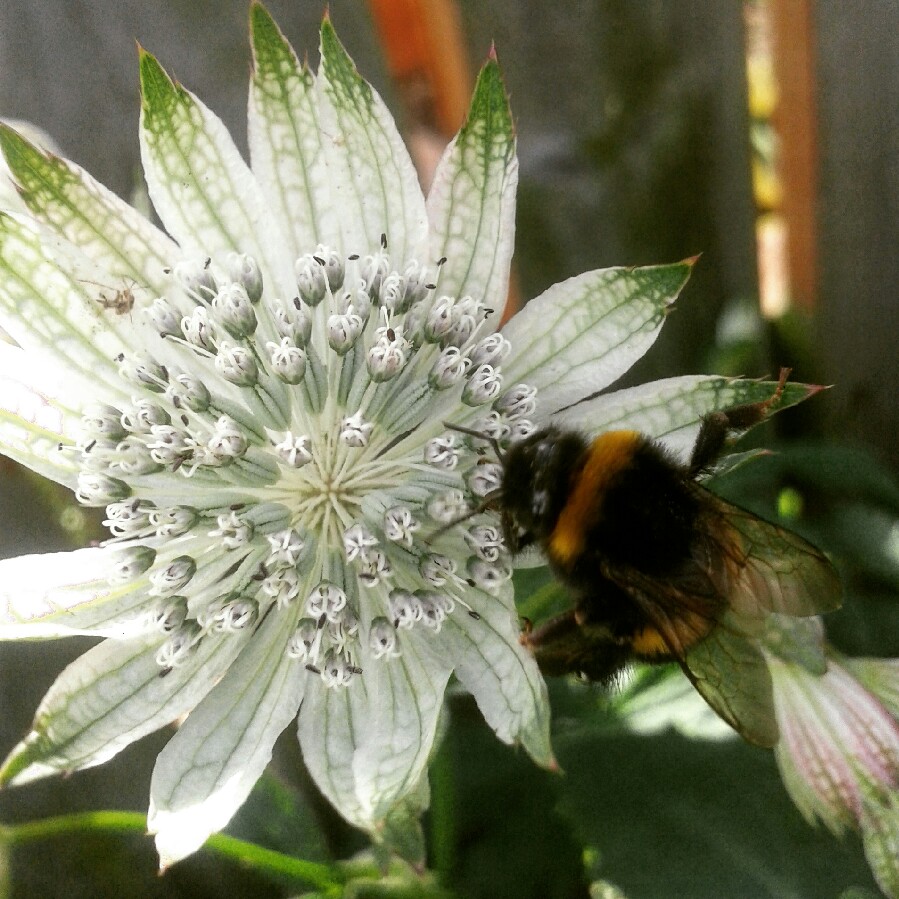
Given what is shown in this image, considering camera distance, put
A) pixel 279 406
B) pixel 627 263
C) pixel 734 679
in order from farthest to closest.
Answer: pixel 627 263 → pixel 279 406 → pixel 734 679

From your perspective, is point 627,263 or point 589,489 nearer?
point 589,489

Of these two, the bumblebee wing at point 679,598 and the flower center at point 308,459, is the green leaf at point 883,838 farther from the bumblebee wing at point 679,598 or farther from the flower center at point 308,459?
the flower center at point 308,459

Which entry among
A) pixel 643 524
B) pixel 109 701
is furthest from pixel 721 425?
pixel 109 701

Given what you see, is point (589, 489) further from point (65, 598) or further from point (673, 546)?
point (65, 598)

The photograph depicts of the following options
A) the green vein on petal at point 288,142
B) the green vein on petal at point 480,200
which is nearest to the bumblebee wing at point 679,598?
the green vein on petal at point 480,200

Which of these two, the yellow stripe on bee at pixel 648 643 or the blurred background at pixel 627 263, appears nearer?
→ the yellow stripe on bee at pixel 648 643

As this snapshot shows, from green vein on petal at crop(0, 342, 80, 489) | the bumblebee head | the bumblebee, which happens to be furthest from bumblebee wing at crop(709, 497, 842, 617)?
green vein on petal at crop(0, 342, 80, 489)

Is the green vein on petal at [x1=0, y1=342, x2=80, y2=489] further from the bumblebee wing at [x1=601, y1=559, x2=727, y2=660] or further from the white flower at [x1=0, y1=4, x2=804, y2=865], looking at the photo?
the bumblebee wing at [x1=601, y1=559, x2=727, y2=660]
